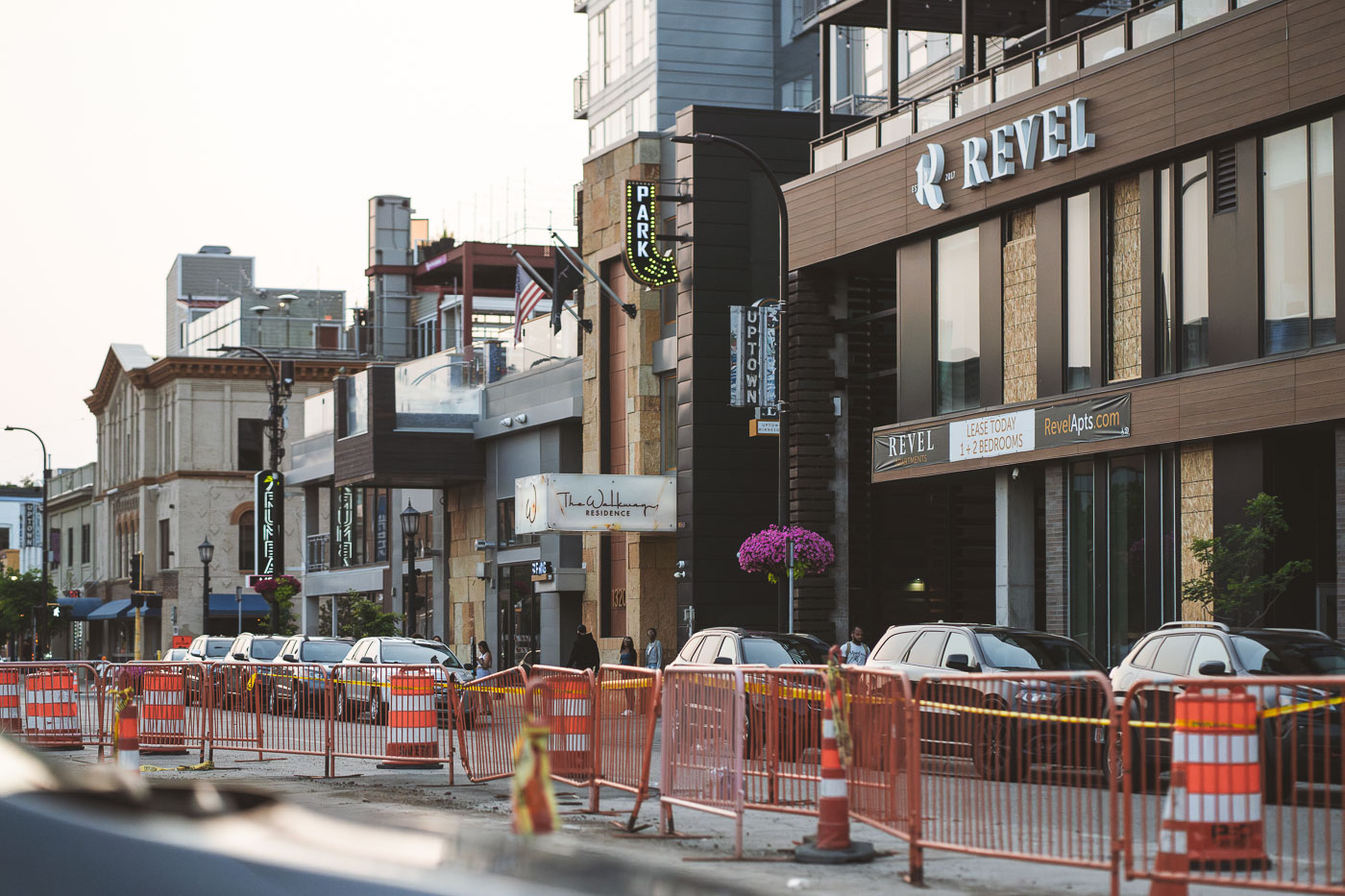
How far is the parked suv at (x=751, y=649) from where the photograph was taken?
867 inches

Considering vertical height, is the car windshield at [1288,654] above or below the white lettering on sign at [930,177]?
below

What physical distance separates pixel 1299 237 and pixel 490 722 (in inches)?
494

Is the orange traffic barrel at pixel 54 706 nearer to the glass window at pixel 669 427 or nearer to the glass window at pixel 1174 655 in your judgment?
the glass window at pixel 1174 655

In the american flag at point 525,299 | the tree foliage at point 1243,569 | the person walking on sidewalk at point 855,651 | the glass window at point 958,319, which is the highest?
the american flag at point 525,299

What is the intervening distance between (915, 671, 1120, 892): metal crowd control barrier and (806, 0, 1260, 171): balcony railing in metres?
15.5

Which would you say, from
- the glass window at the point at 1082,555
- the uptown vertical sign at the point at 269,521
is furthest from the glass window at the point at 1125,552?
the uptown vertical sign at the point at 269,521

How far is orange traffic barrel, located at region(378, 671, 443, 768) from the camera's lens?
18.9 meters

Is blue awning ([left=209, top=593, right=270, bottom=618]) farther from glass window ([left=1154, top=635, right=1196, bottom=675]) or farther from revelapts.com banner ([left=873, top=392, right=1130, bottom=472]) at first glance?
glass window ([left=1154, top=635, right=1196, bottom=675])

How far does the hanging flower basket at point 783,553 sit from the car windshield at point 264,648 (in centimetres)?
1324

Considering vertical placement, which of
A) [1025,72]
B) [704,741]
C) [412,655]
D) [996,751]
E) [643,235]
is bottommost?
[412,655]

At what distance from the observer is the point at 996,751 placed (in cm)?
1093

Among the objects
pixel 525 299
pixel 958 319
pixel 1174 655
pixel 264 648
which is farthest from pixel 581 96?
pixel 1174 655

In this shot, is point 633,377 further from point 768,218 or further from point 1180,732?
point 1180,732

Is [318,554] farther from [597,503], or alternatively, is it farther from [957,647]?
[957,647]
